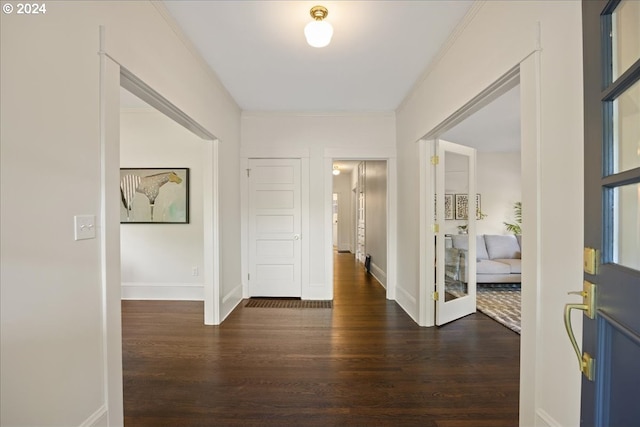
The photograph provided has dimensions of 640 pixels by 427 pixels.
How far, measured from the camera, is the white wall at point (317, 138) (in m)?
4.02

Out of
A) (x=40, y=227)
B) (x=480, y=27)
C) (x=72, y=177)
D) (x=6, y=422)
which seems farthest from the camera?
(x=480, y=27)

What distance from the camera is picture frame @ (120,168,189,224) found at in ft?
12.6

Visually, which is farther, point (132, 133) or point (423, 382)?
point (132, 133)

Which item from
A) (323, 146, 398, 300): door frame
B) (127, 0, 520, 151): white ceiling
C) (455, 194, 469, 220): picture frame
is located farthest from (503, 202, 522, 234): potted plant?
(323, 146, 398, 300): door frame

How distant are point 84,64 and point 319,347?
2574 mm

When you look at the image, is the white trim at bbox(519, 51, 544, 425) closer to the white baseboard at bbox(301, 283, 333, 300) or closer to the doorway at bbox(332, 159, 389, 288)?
the doorway at bbox(332, 159, 389, 288)

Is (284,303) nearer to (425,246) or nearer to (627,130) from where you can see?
(425,246)

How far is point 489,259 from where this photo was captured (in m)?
5.08

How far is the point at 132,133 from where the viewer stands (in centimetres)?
386

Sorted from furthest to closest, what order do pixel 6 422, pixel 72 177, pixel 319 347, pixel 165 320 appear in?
1. pixel 165 320
2. pixel 319 347
3. pixel 72 177
4. pixel 6 422

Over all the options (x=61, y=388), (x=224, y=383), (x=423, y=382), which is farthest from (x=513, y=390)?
(x=61, y=388)

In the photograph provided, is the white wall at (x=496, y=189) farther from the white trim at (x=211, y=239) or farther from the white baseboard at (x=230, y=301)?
the white trim at (x=211, y=239)

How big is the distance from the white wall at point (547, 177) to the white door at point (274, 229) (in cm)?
279

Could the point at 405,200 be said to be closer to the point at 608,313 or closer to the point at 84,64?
the point at 608,313
